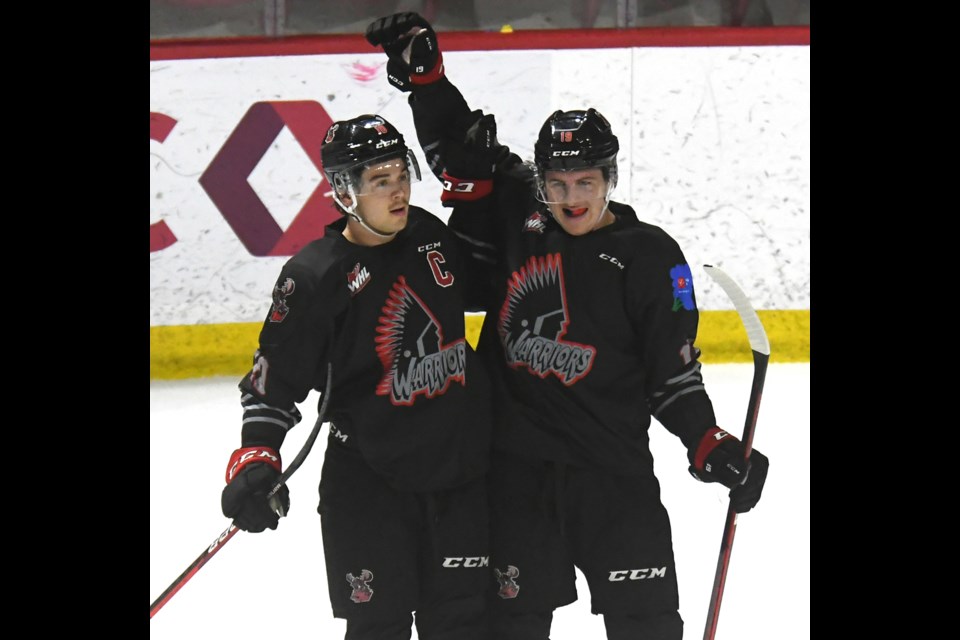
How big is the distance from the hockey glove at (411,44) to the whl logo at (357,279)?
0.48 m

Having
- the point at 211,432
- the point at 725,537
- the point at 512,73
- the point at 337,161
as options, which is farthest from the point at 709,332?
the point at 337,161

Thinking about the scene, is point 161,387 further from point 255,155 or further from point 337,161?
point 337,161

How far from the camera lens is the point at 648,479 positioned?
2.46m

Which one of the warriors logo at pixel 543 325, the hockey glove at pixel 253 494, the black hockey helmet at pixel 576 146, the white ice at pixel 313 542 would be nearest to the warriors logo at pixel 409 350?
the warriors logo at pixel 543 325

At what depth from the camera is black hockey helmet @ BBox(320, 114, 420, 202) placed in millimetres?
2336

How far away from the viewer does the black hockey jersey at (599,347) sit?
2.40 meters

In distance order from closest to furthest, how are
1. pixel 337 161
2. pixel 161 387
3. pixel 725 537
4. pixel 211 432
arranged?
pixel 337 161
pixel 725 537
pixel 211 432
pixel 161 387

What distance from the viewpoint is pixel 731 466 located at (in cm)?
236

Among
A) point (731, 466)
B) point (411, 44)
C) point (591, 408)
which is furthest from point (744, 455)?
point (411, 44)

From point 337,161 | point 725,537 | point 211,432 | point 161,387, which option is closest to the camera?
point 337,161

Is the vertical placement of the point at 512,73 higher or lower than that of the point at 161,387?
higher

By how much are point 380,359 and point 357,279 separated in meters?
0.16

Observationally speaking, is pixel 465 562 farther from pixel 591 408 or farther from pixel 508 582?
pixel 591 408

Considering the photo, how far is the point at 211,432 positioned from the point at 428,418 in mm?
2544
